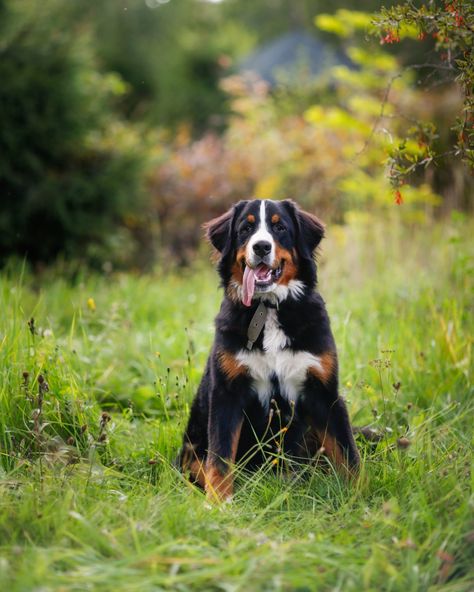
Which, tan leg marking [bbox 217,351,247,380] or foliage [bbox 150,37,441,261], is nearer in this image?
tan leg marking [bbox 217,351,247,380]

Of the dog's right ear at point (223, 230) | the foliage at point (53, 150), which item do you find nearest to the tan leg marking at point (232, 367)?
the dog's right ear at point (223, 230)

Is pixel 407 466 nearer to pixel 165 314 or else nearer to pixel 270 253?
pixel 270 253

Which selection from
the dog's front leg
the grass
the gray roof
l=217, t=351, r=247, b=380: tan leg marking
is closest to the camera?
the grass

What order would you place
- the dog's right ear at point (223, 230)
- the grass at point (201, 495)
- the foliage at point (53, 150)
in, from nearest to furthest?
1. the grass at point (201, 495)
2. the dog's right ear at point (223, 230)
3. the foliage at point (53, 150)

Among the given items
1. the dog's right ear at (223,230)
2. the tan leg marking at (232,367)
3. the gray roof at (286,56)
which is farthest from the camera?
the gray roof at (286,56)

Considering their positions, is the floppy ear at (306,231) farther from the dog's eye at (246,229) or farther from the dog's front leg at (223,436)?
the dog's front leg at (223,436)

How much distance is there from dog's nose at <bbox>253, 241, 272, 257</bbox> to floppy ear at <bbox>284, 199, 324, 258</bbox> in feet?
1.07

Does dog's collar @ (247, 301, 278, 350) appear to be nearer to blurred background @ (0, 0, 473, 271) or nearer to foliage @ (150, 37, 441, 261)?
blurred background @ (0, 0, 473, 271)

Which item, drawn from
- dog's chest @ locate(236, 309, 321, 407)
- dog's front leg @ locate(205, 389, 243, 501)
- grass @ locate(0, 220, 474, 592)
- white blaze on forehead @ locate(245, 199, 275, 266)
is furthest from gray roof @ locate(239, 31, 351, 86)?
dog's front leg @ locate(205, 389, 243, 501)

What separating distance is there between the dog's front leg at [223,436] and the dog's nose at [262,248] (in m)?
0.73

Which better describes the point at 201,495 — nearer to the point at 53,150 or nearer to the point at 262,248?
the point at 262,248

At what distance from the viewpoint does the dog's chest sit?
3338 millimetres

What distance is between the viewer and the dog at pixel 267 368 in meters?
3.32

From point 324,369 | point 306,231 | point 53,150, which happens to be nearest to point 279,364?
point 324,369
